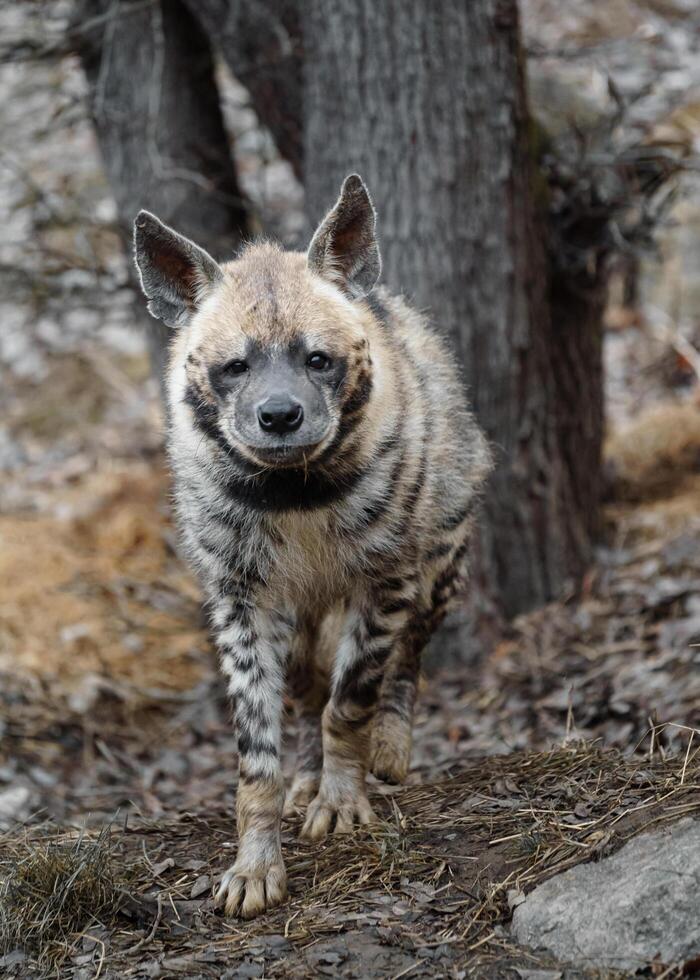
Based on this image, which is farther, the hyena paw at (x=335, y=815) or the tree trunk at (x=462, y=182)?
the tree trunk at (x=462, y=182)

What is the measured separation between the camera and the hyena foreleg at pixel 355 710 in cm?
454

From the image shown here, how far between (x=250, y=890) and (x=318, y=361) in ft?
6.04

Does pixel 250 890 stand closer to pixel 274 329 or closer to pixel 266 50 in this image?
pixel 274 329

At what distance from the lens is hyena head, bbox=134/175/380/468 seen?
3934 mm

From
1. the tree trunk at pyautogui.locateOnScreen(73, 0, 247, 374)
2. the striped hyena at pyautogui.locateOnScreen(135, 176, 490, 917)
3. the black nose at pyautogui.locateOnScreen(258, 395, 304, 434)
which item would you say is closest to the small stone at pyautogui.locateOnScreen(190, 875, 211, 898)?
the striped hyena at pyautogui.locateOnScreen(135, 176, 490, 917)

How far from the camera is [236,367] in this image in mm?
4055

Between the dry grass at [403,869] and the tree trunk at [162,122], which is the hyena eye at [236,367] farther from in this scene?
the tree trunk at [162,122]

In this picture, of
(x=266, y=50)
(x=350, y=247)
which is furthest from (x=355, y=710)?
(x=266, y=50)

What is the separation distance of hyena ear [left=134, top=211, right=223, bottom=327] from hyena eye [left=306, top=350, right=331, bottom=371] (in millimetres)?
588

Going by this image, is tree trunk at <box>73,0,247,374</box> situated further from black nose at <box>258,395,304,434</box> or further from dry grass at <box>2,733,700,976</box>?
dry grass at <box>2,733,700,976</box>

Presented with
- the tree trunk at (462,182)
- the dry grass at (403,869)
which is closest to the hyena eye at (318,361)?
the dry grass at (403,869)

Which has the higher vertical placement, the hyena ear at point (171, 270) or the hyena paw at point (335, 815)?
the hyena ear at point (171, 270)

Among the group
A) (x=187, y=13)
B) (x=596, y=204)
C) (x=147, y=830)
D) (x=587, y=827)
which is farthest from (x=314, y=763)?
(x=187, y=13)

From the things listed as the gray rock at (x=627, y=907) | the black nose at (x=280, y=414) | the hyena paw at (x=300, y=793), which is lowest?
the hyena paw at (x=300, y=793)
